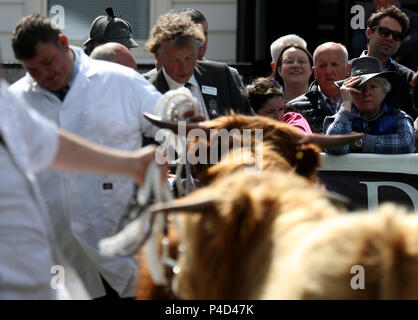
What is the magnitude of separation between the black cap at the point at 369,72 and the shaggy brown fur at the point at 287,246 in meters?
3.17

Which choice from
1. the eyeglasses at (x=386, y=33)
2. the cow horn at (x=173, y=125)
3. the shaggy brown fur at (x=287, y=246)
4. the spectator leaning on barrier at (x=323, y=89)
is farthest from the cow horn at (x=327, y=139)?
the eyeglasses at (x=386, y=33)

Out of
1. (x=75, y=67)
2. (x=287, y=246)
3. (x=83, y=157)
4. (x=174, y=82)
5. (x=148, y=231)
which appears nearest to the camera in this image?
(x=287, y=246)

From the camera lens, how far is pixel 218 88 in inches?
194

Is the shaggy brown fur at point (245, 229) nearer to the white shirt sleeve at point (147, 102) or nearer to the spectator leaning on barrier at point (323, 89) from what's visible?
the white shirt sleeve at point (147, 102)

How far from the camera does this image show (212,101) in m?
4.86

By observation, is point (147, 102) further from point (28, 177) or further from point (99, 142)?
point (28, 177)

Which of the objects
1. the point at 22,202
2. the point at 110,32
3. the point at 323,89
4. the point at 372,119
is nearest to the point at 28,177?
the point at 22,202

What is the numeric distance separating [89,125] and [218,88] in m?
1.20

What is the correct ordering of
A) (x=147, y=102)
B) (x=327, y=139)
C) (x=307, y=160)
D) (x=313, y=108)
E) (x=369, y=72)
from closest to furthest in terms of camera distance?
(x=307, y=160), (x=327, y=139), (x=147, y=102), (x=369, y=72), (x=313, y=108)

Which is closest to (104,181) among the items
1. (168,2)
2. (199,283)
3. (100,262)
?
(100,262)

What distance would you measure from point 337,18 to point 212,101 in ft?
16.4

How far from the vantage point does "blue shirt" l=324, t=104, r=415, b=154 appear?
526cm

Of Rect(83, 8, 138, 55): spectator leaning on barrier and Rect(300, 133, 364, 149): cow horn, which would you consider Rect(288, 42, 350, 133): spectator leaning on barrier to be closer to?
Rect(83, 8, 138, 55): spectator leaning on barrier
